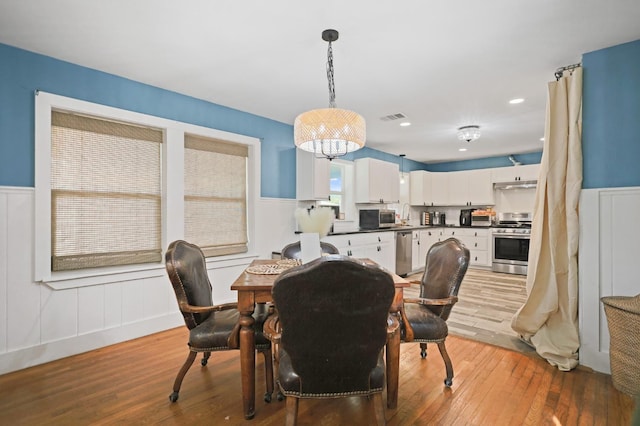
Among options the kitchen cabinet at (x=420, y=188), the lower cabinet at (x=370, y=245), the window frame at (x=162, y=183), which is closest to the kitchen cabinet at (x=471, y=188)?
the kitchen cabinet at (x=420, y=188)

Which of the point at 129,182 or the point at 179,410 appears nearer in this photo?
the point at 179,410

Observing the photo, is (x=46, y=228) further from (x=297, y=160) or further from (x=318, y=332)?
(x=297, y=160)

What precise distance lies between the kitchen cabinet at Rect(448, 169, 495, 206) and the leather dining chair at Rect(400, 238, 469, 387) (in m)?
5.00

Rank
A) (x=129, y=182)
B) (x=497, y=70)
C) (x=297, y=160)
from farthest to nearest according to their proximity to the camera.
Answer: (x=297, y=160)
(x=129, y=182)
(x=497, y=70)

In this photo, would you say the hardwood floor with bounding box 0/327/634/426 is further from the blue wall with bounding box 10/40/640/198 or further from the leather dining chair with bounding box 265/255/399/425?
the blue wall with bounding box 10/40/640/198

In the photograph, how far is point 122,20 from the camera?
86.9 inches

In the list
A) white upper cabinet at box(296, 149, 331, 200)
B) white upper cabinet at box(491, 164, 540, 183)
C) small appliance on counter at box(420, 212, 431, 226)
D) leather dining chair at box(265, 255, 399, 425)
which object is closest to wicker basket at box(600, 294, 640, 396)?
leather dining chair at box(265, 255, 399, 425)

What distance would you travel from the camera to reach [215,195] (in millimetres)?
3840

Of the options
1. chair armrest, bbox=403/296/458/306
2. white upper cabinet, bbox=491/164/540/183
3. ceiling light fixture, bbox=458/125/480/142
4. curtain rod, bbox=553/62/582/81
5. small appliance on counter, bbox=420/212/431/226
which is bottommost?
chair armrest, bbox=403/296/458/306

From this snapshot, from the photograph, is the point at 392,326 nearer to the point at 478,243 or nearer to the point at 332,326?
the point at 332,326

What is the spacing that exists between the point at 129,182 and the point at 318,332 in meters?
2.67

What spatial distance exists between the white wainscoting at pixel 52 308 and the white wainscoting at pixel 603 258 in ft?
12.0

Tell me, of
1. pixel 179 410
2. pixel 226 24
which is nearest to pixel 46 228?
pixel 179 410

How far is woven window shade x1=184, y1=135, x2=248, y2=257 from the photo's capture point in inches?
143
